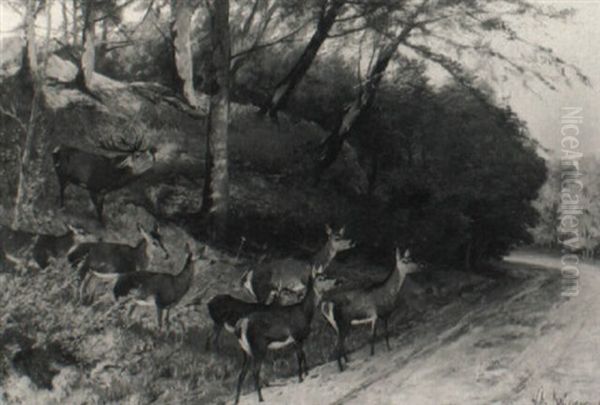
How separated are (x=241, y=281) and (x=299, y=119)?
4.12 feet

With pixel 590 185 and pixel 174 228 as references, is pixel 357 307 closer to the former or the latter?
pixel 174 228

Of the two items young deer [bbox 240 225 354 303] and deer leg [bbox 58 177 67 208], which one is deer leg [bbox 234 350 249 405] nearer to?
young deer [bbox 240 225 354 303]

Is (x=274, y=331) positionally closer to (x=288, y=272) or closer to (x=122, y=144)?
(x=288, y=272)

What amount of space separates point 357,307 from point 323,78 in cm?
161

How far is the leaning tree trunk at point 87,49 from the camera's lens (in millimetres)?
5219

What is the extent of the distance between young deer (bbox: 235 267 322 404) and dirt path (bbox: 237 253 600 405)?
156mm

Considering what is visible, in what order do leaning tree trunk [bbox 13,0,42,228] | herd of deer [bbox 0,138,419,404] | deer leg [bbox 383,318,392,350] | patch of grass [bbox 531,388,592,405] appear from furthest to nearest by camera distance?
deer leg [bbox 383,318,392,350], leaning tree trunk [bbox 13,0,42,228], herd of deer [bbox 0,138,419,404], patch of grass [bbox 531,388,592,405]

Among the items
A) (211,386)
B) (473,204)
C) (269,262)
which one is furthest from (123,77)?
(473,204)

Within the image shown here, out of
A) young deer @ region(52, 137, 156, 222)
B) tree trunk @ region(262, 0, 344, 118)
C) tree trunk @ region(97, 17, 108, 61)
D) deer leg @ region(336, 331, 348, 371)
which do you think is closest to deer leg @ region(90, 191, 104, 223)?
young deer @ region(52, 137, 156, 222)

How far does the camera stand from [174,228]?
495 centimetres

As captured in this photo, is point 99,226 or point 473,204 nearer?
point 99,226

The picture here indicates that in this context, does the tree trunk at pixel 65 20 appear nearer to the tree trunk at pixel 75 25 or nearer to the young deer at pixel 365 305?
the tree trunk at pixel 75 25

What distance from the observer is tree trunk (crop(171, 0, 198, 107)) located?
5219 millimetres

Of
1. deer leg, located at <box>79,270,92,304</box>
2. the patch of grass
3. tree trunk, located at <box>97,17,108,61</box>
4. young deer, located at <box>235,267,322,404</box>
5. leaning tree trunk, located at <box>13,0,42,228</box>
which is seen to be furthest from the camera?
tree trunk, located at <box>97,17,108,61</box>
